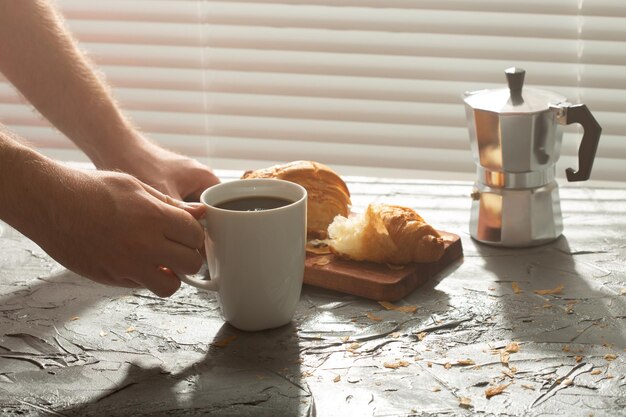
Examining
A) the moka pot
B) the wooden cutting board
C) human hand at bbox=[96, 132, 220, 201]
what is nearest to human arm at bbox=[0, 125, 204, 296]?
the wooden cutting board

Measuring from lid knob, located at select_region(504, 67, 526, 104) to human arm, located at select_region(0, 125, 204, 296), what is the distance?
466 millimetres

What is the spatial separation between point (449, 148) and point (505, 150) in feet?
2.44

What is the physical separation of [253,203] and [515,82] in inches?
15.3

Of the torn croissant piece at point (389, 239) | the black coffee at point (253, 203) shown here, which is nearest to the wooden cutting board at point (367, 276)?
the torn croissant piece at point (389, 239)

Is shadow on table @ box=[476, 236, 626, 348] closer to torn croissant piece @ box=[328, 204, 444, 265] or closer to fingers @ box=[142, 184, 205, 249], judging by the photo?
torn croissant piece @ box=[328, 204, 444, 265]

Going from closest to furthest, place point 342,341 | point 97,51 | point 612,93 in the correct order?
point 342,341 → point 612,93 → point 97,51

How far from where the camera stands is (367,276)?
1.05 meters

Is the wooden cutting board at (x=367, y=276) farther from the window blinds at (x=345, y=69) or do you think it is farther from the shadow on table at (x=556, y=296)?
the window blinds at (x=345, y=69)

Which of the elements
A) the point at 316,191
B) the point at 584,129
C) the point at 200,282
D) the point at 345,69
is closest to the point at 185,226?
the point at 200,282

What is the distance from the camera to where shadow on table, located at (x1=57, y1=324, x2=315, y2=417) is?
815mm

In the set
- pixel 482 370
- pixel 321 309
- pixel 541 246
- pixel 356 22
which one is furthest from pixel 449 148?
pixel 482 370

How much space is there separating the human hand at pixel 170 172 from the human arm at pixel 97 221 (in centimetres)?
31

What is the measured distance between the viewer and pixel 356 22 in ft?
6.14

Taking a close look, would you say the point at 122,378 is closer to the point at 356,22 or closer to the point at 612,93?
the point at 356,22
